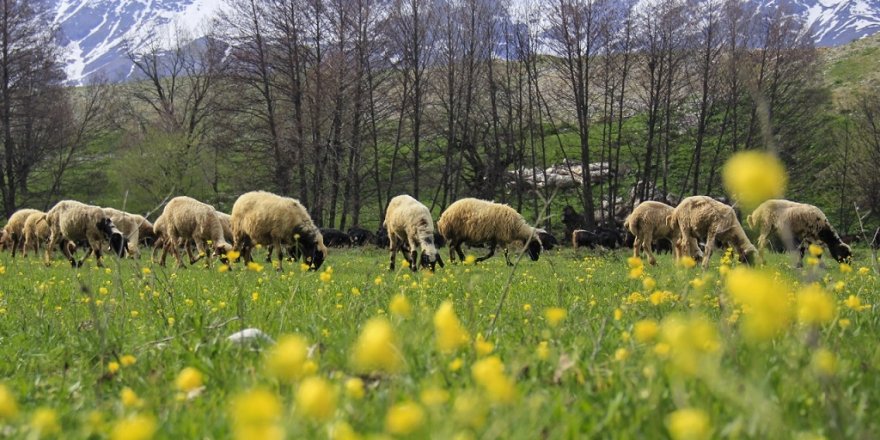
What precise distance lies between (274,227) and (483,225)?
234 inches

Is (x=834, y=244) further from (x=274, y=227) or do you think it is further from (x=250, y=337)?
(x=250, y=337)

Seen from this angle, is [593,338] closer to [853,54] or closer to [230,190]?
[230,190]

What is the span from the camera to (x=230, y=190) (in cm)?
4331

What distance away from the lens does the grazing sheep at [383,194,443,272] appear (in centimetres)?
1530

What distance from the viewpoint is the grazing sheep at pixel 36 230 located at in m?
20.5

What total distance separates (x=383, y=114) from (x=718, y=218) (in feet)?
78.0

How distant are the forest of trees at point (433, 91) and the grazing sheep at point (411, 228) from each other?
17.5 meters

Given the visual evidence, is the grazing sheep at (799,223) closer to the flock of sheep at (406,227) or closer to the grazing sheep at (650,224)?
the flock of sheep at (406,227)

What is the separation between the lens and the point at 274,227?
15.6 meters

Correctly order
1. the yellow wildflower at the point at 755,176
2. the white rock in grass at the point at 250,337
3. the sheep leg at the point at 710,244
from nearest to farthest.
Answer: the yellow wildflower at the point at 755,176 < the white rock in grass at the point at 250,337 < the sheep leg at the point at 710,244

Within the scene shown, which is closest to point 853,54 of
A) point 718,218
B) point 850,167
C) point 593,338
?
point 850,167

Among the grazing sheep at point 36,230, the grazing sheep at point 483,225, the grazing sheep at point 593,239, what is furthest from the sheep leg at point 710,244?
the grazing sheep at point 36,230

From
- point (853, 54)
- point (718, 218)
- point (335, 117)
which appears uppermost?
point (853, 54)

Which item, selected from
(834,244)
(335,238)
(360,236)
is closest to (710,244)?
(834,244)
